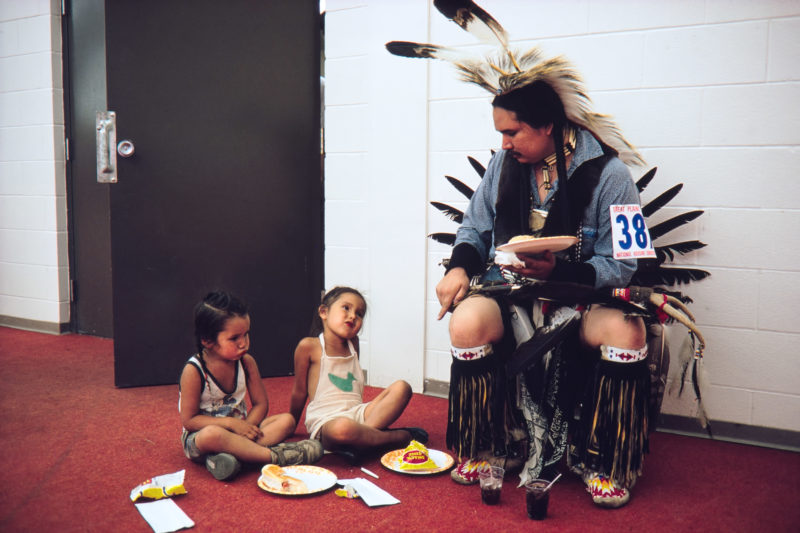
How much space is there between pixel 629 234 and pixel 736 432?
1021 millimetres

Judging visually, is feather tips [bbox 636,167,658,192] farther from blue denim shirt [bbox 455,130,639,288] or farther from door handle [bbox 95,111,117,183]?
door handle [bbox 95,111,117,183]

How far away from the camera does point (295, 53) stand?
3055 millimetres

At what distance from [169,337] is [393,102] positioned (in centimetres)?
148

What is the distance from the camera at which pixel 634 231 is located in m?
1.81

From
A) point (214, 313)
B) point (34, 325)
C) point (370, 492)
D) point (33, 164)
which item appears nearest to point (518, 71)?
point (214, 313)

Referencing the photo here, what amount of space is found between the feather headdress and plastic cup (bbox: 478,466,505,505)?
1062 millimetres

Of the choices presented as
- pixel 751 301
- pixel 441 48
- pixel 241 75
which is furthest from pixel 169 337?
pixel 751 301

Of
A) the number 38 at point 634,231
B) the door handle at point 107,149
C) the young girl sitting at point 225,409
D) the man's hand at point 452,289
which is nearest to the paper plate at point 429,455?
the young girl sitting at point 225,409

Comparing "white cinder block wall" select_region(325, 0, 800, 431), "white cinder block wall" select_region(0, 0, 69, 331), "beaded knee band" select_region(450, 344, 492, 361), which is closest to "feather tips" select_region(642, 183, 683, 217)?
"white cinder block wall" select_region(325, 0, 800, 431)

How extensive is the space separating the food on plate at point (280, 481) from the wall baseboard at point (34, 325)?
2.83 meters

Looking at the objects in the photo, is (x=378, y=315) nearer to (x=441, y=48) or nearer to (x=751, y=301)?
(x=441, y=48)

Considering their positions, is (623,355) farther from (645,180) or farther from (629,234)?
(645,180)

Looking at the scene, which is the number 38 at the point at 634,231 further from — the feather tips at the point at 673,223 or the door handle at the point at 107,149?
the door handle at the point at 107,149

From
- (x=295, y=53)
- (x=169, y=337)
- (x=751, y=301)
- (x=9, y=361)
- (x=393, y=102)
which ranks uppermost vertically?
(x=295, y=53)
